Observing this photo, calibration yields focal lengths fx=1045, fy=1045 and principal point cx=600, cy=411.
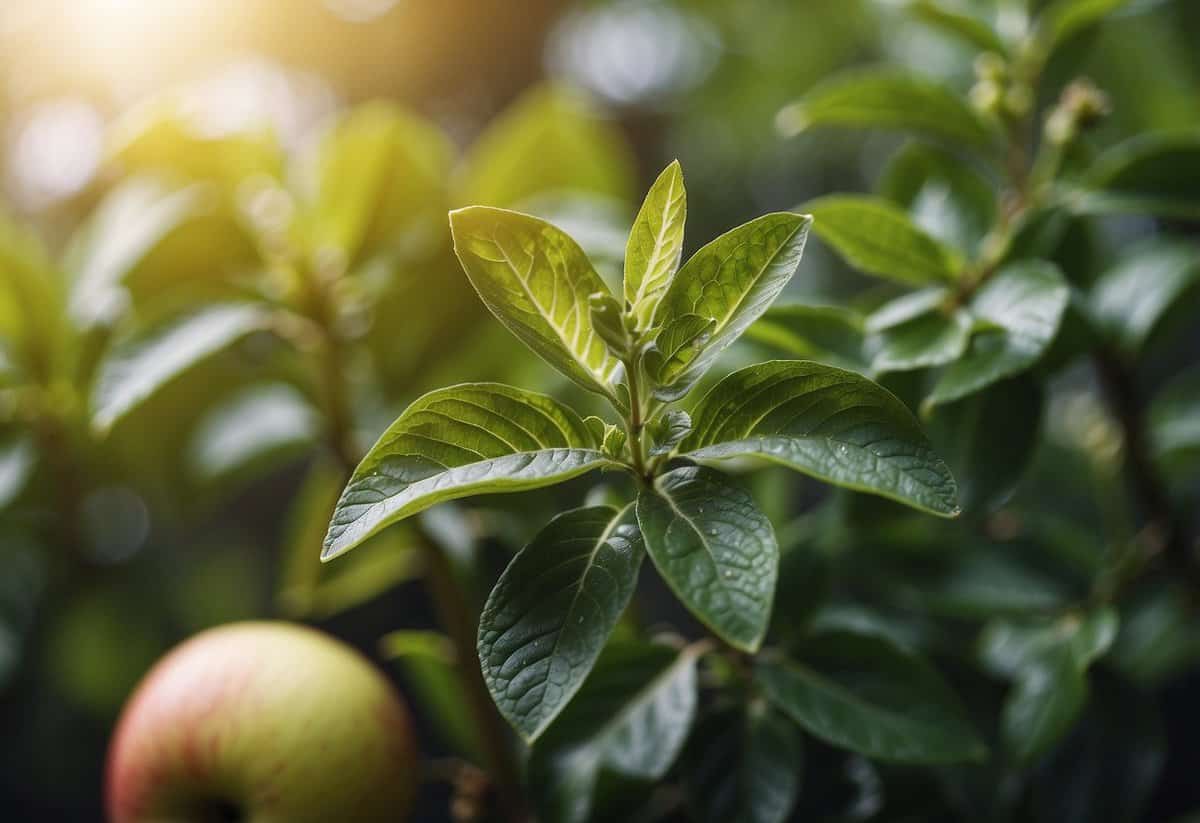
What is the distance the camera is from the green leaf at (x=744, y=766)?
1.36 ft

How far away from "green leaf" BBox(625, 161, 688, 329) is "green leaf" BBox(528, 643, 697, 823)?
154 millimetres

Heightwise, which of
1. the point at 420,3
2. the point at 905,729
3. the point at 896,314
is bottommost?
the point at 905,729

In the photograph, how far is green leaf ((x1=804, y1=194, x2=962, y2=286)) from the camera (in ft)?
1.40

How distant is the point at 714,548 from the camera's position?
0.31 meters

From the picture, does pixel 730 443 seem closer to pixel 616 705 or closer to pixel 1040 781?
pixel 616 705

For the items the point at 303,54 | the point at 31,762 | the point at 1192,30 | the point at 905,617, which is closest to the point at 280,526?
the point at 31,762

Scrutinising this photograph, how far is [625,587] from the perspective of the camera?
0.32 m

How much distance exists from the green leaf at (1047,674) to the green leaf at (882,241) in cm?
17

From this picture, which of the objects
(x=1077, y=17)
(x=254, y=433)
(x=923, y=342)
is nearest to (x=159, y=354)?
(x=254, y=433)

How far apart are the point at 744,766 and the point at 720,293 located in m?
0.20

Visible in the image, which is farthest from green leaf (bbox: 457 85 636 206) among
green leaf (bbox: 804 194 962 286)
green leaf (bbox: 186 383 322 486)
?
green leaf (bbox: 804 194 962 286)

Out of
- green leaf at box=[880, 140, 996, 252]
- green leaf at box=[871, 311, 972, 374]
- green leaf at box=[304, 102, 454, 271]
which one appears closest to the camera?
green leaf at box=[871, 311, 972, 374]

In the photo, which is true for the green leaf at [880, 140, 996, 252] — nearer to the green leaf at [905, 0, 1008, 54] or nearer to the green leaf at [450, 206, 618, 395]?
the green leaf at [905, 0, 1008, 54]

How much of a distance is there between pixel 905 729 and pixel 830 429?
0.15 meters
